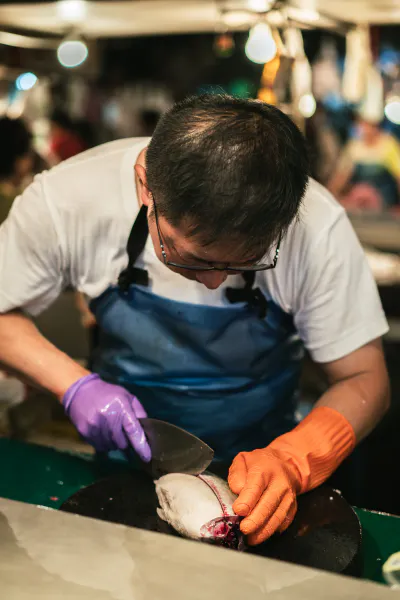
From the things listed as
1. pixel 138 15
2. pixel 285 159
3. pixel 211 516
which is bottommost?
pixel 211 516

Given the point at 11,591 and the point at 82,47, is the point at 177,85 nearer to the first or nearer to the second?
the point at 82,47

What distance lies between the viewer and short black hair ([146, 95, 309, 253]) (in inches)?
44.9

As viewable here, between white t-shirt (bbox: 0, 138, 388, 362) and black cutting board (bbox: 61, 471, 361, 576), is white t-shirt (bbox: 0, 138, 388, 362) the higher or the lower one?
the higher one

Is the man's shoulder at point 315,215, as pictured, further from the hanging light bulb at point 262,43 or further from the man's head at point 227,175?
the hanging light bulb at point 262,43

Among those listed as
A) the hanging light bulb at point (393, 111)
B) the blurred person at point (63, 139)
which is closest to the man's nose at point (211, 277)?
the blurred person at point (63, 139)

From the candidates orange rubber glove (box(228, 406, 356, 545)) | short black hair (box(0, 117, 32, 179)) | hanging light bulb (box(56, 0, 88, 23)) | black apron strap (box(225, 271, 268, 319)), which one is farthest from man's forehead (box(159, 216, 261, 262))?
hanging light bulb (box(56, 0, 88, 23))

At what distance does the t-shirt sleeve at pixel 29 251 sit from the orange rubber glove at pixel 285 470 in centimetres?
70

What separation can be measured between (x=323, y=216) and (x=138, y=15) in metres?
3.41

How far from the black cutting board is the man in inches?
2.4

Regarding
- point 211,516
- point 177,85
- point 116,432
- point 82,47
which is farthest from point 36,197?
point 177,85

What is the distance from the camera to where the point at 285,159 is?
3.86ft

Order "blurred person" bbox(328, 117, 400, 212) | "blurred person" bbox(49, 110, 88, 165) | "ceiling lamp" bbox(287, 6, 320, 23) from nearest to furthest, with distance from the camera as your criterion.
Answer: "ceiling lamp" bbox(287, 6, 320, 23), "blurred person" bbox(49, 110, 88, 165), "blurred person" bbox(328, 117, 400, 212)

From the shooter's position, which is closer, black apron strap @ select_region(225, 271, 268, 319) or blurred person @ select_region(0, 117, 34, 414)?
black apron strap @ select_region(225, 271, 268, 319)

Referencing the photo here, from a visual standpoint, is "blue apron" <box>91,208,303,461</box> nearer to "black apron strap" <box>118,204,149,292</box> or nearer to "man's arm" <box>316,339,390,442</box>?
"black apron strap" <box>118,204,149,292</box>
